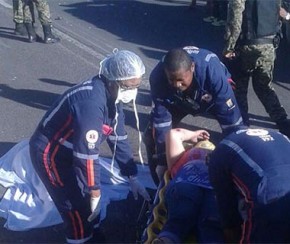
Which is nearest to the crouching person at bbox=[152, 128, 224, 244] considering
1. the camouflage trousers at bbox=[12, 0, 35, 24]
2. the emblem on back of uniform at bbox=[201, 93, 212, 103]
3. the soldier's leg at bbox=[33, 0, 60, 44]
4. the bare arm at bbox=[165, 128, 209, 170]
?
the bare arm at bbox=[165, 128, 209, 170]

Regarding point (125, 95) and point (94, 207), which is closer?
point (125, 95)

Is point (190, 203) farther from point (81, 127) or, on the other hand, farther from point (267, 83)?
point (267, 83)

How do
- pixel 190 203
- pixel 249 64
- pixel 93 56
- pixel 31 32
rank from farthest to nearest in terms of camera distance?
pixel 31 32 → pixel 93 56 → pixel 249 64 → pixel 190 203

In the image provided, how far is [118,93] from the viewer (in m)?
4.81

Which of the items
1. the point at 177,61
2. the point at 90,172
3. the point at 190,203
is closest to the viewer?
the point at 90,172

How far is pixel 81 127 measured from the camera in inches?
183

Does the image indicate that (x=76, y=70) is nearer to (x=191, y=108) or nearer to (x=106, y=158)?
(x=106, y=158)

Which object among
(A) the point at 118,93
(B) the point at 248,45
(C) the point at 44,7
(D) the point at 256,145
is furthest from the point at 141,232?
(C) the point at 44,7

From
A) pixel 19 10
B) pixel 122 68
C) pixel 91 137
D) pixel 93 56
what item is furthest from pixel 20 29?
pixel 91 137

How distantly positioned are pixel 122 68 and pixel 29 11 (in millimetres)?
6985

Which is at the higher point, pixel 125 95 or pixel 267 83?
pixel 125 95

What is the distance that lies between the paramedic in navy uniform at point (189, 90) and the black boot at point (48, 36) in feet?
18.6

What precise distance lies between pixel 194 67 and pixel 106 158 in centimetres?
174

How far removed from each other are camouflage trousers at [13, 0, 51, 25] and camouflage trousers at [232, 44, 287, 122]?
15.2 ft
